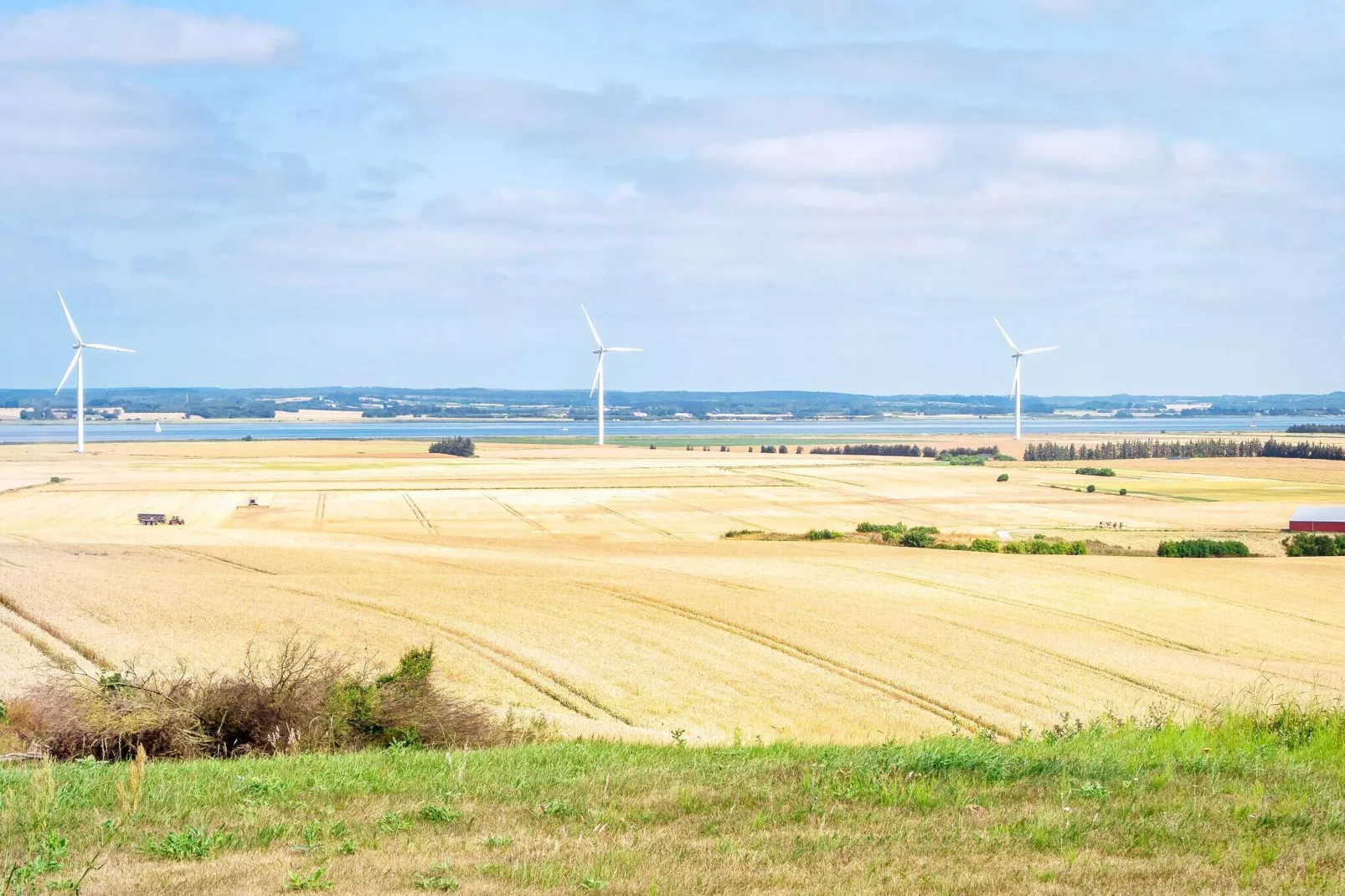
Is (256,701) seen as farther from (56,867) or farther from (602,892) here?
(602,892)

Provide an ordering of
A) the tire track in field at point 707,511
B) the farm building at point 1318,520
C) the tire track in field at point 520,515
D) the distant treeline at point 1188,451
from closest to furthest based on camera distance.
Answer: the farm building at point 1318,520 → the tire track in field at point 520,515 → the tire track in field at point 707,511 → the distant treeline at point 1188,451

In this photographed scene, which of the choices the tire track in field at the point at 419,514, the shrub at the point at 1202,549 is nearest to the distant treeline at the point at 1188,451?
the tire track in field at the point at 419,514

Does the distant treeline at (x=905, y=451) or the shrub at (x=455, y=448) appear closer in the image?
the shrub at (x=455, y=448)

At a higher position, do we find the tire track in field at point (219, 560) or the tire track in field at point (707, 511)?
the tire track in field at point (219, 560)

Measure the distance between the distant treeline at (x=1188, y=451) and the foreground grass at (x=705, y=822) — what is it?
144m

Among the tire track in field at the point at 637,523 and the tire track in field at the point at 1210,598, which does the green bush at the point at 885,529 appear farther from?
the tire track in field at the point at 1210,598

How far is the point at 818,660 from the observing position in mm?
29609

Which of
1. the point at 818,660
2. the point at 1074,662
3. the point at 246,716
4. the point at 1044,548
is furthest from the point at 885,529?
the point at 246,716

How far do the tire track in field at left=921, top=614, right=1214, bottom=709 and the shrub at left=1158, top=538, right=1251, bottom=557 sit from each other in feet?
86.5

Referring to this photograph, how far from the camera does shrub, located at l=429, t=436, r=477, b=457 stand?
157 meters

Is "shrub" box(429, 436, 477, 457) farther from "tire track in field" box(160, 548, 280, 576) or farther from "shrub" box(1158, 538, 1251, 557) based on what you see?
"tire track in field" box(160, 548, 280, 576)

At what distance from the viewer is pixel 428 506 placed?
82.7m

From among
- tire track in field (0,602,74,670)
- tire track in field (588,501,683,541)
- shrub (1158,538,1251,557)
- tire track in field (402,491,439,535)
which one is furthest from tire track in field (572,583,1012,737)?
shrub (1158,538,1251,557)

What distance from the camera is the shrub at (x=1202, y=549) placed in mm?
58156
